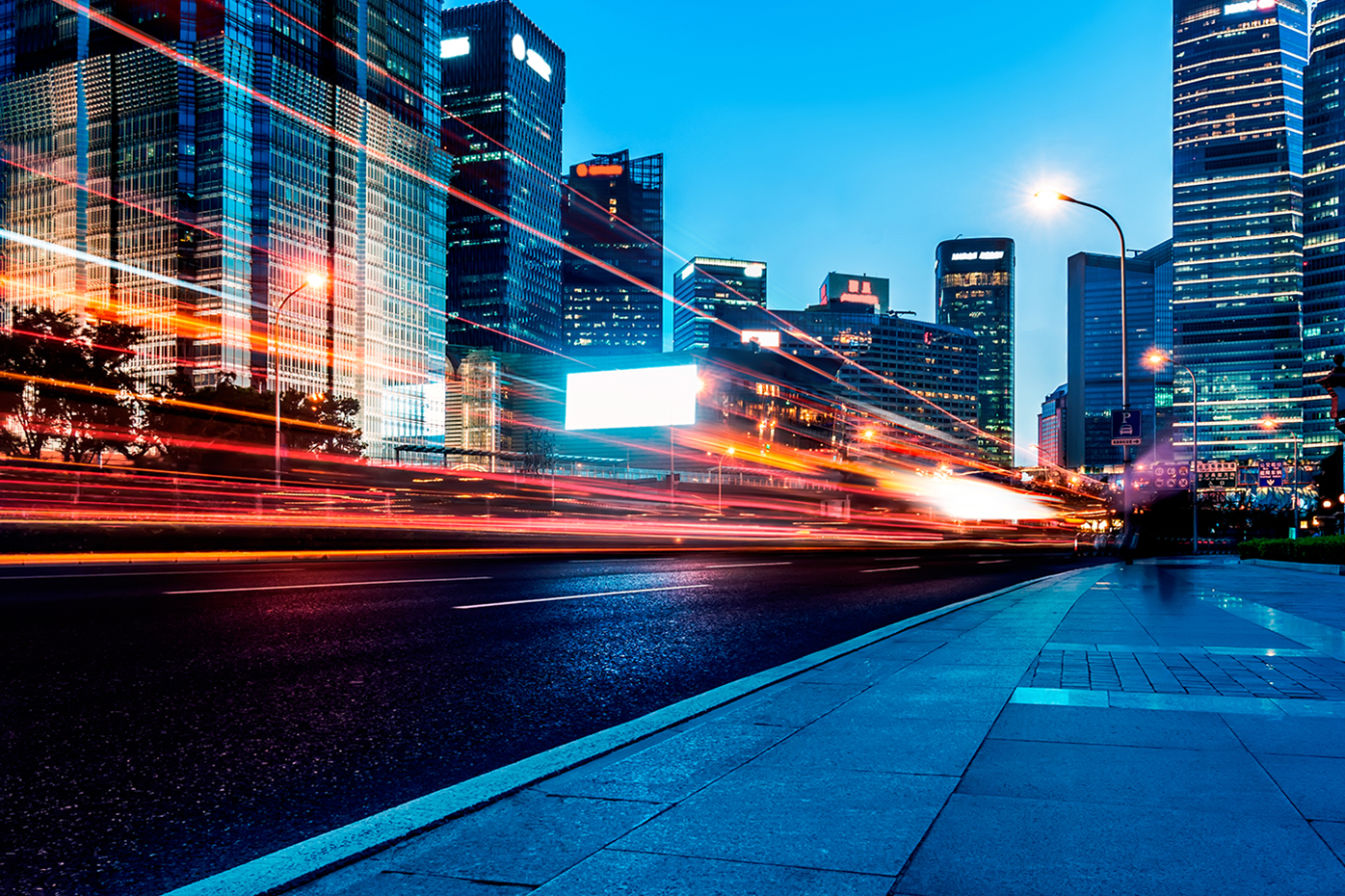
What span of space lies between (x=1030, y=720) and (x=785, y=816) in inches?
99.9

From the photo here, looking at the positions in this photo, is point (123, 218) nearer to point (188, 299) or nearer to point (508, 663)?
point (188, 299)

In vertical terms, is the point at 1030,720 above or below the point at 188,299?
below

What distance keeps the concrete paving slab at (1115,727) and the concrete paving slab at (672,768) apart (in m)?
1.47

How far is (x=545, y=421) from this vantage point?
504ft

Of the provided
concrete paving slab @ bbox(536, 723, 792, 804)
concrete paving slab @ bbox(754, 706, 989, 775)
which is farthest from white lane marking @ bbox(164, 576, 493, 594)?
concrete paving slab @ bbox(754, 706, 989, 775)

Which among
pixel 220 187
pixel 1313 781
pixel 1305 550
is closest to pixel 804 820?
pixel 1313 781

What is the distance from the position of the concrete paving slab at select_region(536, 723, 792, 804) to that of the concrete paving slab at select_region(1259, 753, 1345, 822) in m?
2.43

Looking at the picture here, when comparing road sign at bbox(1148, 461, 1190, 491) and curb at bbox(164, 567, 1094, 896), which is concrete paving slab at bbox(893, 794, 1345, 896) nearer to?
curb at bbox(164, 567, 1094, 896)

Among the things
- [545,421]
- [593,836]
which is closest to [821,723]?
[593,836]

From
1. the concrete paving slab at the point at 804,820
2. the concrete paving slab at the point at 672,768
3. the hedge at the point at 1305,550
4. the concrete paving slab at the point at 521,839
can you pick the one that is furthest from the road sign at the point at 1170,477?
the concrete paving slab at the point at 521,839

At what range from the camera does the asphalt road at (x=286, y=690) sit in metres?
3.96

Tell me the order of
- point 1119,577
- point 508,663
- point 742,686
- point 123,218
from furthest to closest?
point 123,218 < point 1119,577 < point 508,663 < point 742,686

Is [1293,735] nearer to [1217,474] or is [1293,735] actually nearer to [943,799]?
[943,799]

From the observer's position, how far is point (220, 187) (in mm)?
109250
